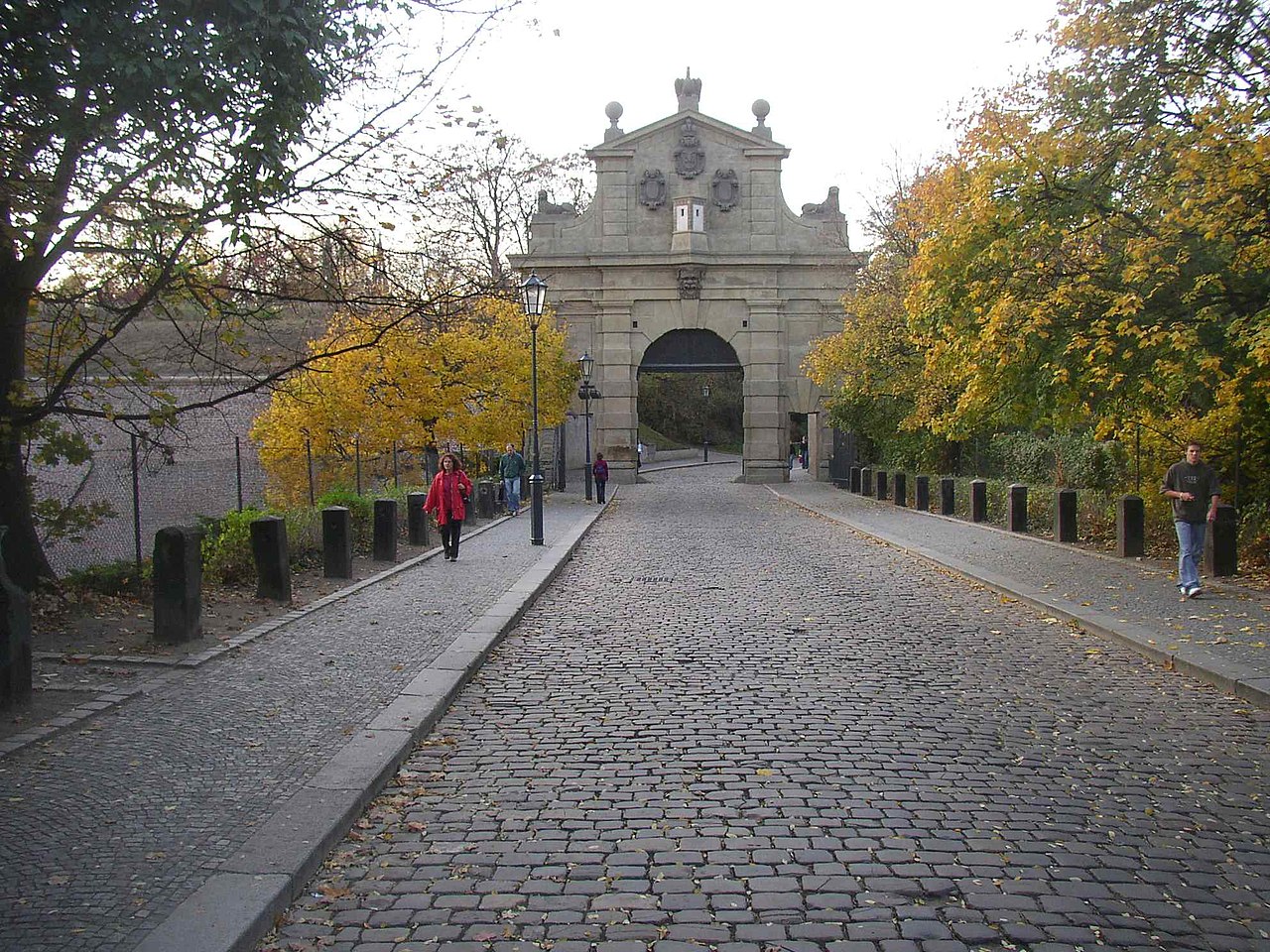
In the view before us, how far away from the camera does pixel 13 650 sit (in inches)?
263

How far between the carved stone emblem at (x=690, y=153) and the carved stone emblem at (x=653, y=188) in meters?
0.91

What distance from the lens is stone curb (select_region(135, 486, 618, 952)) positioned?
12.3 feet

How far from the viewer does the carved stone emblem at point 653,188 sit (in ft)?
152

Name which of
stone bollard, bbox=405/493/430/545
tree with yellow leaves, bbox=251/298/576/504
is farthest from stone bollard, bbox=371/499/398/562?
tree with yellow leaves, bbox=251/298/576/504

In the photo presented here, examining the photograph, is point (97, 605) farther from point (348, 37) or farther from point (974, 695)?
point (974, 695)

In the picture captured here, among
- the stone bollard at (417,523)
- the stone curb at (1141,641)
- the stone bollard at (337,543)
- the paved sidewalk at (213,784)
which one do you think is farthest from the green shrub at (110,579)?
the stone curb at (1141,641)

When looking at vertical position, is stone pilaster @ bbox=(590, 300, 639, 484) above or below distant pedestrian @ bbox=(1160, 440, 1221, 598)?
above

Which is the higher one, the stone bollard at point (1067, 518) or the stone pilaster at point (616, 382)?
the stone pilaster at point (616, 382)

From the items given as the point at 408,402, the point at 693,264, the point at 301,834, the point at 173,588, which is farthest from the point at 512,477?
the point at 301,834

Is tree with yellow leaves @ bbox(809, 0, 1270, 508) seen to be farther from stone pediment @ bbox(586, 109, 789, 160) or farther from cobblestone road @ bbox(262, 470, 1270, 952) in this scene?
stone pediment @ bbox(586, 109, 789, 160)

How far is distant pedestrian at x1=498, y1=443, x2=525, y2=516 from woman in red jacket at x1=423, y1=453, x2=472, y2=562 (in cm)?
1074

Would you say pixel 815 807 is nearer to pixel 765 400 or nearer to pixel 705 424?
pixel 765 400

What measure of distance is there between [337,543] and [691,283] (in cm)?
3438

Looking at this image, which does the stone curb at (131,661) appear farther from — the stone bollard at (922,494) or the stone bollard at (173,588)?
the stone bollard at (922,494)
